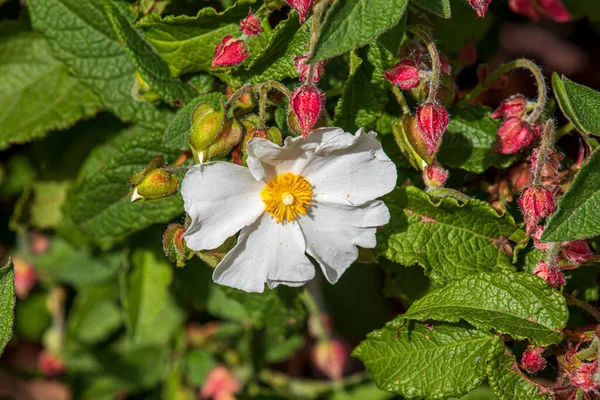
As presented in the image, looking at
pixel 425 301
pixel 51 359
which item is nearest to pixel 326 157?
pixel 425 301

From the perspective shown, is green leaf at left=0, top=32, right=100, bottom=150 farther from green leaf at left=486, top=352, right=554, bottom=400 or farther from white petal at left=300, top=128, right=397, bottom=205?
green leaf at left=486, top=352, right=554, bottom=400

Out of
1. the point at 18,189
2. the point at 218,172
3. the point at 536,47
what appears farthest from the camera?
the point at 536,47

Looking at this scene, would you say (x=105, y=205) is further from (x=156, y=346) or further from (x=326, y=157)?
(x=156, y=346)

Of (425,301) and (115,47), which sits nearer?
(425,301)

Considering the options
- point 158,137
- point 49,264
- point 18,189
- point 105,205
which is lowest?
point 49,264

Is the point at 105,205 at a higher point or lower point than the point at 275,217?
lower

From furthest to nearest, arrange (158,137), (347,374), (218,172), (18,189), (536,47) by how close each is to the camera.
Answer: (536,47), (347,374), (18,189), (158,137), (218,172)

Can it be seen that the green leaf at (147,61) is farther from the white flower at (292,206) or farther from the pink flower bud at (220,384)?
the pink flower bud at (220,384)
